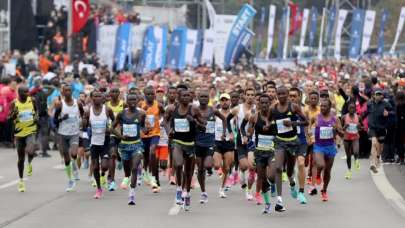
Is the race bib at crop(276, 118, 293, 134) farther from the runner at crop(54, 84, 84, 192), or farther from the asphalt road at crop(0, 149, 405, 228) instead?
the runner at crop(54, 84, 84, 192)

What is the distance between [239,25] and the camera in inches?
2030

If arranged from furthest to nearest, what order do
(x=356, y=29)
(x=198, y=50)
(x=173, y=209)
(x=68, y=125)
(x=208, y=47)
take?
(x=356, y=29) < (x=198, y=50) < (x=208, y=47) < (x=68, y=125) < (x=173, y=209)

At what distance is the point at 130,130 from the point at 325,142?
304 cm

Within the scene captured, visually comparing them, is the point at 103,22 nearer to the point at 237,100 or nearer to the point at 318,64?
the point at 318,64

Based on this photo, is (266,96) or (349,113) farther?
(349,113)

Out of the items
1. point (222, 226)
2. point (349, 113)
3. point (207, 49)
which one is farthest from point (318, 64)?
point (222, 226)

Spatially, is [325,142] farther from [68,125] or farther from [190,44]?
[190,44]

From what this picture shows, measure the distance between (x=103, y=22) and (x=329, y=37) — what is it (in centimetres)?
1426

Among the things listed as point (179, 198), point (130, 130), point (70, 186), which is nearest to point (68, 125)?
point (70, 186)

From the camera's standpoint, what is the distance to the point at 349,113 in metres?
26.5

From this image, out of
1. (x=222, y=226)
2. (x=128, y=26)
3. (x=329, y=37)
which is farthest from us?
(x=329, y=37)

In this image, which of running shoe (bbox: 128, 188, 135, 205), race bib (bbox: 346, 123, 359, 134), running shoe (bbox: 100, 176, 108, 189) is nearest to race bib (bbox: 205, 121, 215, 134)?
running shoe (bbox: 128, 188, 135, 205)

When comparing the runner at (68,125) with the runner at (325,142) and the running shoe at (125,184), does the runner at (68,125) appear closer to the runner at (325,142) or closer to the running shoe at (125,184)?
the running shoe at (125,184)

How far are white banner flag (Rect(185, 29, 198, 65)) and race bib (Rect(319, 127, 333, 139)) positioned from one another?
3283 centimetres
